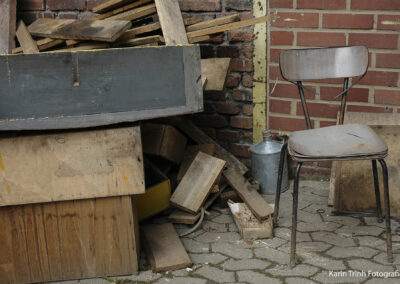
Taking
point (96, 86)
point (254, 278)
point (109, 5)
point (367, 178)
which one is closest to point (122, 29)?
point (96, 86)

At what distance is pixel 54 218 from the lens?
2727 millimetres

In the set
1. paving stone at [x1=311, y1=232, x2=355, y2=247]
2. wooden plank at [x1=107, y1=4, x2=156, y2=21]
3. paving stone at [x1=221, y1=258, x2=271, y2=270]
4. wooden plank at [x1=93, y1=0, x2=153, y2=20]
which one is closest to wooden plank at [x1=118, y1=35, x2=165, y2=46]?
wooden plank at [x1=107, y1=4, x2=156, y2=21]

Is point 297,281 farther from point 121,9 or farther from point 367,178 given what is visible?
point 121,9

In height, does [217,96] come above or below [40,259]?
above

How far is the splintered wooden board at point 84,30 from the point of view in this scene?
8.68 feet

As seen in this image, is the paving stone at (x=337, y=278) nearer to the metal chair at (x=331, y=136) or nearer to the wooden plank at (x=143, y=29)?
the metal chair at (x=331, y=136)

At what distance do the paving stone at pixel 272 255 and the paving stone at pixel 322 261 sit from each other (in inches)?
3.9

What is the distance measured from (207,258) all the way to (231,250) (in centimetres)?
17

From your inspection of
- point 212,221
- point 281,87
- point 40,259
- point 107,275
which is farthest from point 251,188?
point 40,259

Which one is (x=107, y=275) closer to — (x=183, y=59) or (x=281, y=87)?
(x=183, y=59)

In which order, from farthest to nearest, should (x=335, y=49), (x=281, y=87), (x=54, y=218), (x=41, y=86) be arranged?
1. (x=281, y=87)
2. (x=335, y=49)
3. (x=54, y=218)
4. (x=41, y=86)

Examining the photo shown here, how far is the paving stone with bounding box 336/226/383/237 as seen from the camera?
318 centimetres

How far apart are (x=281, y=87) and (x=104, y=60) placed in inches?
68.2

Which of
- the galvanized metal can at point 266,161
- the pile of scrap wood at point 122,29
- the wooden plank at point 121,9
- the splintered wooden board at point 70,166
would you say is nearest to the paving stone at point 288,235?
the galvanized metal can at point 266,161
